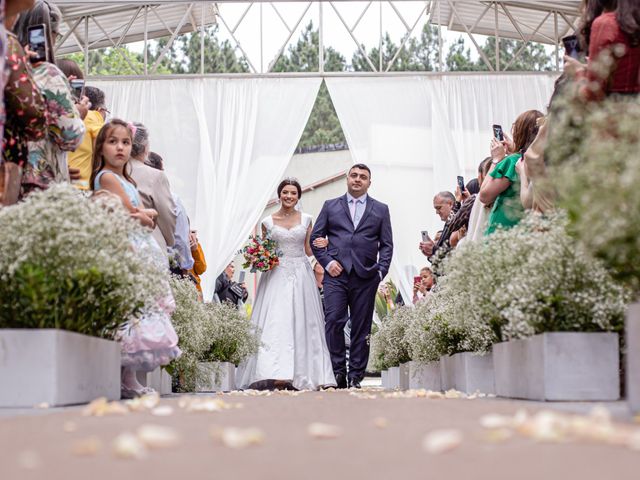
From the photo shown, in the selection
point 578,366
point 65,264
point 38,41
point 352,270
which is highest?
point 38,41

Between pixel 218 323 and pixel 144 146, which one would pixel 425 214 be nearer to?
pixel 218 323

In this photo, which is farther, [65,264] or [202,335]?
[202,335]

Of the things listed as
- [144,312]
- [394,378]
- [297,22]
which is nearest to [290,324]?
[394,378]

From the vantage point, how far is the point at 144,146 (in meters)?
7.68

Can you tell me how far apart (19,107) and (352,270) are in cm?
593

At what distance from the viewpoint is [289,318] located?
34.9 ft

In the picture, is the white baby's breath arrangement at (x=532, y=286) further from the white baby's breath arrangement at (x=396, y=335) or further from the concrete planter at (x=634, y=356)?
the white baby's breath arrangement at (x=396, y=335)

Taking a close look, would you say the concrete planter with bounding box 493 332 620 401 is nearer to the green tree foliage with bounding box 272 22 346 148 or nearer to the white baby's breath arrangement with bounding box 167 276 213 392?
the white baby's breath arrangement with bounding box 167 276 213 392

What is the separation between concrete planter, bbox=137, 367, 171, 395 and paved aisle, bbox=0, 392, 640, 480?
3557mm

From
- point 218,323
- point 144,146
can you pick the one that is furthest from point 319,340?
point 144,146

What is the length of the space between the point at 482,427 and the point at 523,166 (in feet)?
11.1

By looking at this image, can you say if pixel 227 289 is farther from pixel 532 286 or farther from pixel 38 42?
pixel 532 286

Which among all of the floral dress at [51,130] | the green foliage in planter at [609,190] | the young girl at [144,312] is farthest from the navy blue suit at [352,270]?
the green foliage in planter at [609,190]

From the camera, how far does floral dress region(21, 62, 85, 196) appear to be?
5332 millimetres
